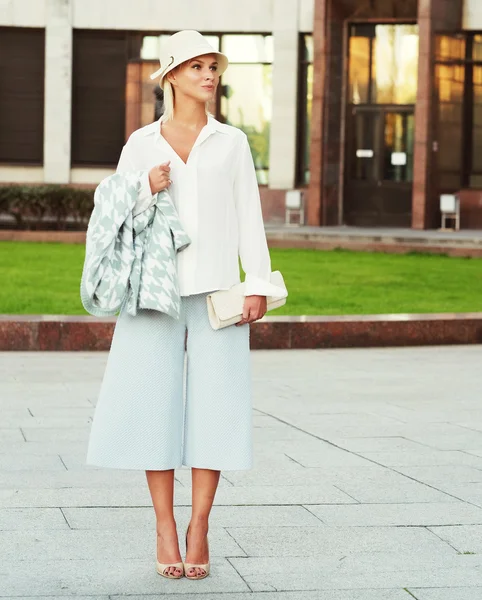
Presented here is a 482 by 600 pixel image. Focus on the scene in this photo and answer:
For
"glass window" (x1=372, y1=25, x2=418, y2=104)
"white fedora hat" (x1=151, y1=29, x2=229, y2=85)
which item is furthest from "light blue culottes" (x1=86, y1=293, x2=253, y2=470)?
"glass window" (x1=372, y1=25, x2=418, y2=104)

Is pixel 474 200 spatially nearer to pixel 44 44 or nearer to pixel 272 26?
pixel 272 26

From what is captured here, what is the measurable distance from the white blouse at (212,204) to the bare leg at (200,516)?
664 millimetres

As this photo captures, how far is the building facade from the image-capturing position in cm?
3344

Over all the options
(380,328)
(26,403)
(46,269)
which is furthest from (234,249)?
(46,269)

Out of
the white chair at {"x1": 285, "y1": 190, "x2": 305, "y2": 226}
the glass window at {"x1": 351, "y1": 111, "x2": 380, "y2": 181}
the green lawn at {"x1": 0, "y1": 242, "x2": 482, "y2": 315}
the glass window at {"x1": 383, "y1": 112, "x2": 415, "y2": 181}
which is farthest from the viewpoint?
the glass window at {"x1": 351, "y1": 111, "x2": 380, "y2": 181}

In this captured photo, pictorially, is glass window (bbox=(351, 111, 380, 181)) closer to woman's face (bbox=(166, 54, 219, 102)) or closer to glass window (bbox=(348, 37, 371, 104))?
glass window (bbox=(348, 37, 371, 104))

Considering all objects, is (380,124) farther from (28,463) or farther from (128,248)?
(128,248)

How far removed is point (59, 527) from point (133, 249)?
1367 mm

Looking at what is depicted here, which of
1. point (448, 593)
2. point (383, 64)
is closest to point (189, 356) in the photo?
point (448, 593)

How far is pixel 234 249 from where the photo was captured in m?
5.45

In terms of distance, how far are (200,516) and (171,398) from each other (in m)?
0.43

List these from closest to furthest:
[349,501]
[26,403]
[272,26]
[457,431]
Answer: [349,501]
[457,431]
[26,403]
[272,26]

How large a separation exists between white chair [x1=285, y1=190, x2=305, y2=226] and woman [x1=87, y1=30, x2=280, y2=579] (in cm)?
2861

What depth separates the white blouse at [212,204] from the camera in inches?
211
